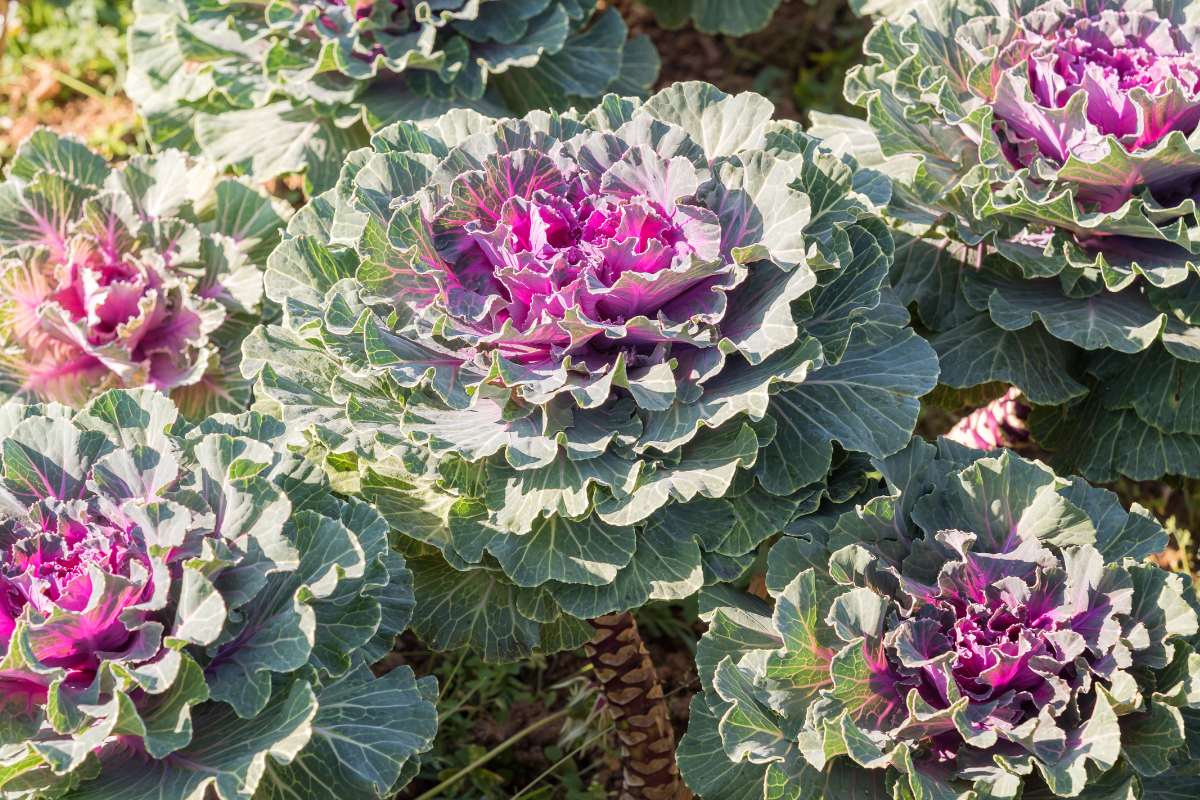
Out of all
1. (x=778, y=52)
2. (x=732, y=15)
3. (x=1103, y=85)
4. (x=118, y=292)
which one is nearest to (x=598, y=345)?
(x=1103, y=85)

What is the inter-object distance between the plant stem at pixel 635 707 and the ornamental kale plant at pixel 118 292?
1323mm

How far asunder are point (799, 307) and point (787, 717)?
837 mm

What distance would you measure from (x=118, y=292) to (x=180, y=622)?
1570mm

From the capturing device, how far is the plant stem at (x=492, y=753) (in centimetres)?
362

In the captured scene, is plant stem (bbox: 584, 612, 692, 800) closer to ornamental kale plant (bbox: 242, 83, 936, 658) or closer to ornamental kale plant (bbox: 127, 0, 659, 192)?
ornamental kale plant (bbox: 242, 83, 936, 658)

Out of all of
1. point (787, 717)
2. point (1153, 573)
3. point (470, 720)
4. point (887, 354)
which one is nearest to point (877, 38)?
point (887, 354)

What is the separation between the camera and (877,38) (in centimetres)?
364

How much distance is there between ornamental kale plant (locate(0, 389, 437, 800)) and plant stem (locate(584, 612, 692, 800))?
64 centimetres

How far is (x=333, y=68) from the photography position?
153 inches

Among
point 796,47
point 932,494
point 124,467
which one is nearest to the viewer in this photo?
point 124,467

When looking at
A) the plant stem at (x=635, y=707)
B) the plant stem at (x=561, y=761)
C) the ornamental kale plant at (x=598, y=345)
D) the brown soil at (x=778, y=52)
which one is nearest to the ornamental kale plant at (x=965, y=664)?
the ornamental kale plant at (x=598, y=345)

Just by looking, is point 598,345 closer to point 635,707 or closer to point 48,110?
point 635,707

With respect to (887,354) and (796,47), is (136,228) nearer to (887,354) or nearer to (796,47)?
(887,354)

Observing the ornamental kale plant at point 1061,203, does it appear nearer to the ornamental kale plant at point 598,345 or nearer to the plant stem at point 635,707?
the ornamental kale plant at point 598,345
